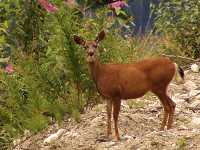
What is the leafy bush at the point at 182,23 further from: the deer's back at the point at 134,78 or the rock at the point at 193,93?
the deer's back at the point at 134,78

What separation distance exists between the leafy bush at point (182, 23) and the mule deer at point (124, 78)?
456 centimetres

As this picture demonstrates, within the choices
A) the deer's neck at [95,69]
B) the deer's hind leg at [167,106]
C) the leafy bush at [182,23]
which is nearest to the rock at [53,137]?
the deer's neck at [95,69]

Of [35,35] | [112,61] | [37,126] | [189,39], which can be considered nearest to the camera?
[37,126]

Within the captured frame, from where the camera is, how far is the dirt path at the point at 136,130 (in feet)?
21.0

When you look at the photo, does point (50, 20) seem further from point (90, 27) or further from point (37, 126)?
point (37, 126)

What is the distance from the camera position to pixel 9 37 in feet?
29.6

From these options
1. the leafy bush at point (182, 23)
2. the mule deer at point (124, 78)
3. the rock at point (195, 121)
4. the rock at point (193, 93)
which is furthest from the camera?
the leafy bush at point (182, 23)

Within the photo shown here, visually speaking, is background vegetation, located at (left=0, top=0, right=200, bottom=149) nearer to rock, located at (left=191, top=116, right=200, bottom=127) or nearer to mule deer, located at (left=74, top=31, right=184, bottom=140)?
mule deer, located at (left=74, top=31, right=184, bottom=140)

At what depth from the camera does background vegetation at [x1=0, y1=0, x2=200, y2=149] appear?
756 cm

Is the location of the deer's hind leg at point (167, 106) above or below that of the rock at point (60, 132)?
above

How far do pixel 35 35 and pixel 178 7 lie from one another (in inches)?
146

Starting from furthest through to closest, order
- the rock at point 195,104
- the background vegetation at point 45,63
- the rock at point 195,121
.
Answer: the rock at point 195,104 < the background vegetation at point 45,63 < the rock at point 195,121

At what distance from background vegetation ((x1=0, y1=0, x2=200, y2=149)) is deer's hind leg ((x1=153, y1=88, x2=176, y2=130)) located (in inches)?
40.3

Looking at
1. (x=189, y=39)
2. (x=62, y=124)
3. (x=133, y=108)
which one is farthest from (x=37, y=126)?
(x=189, y=39)
